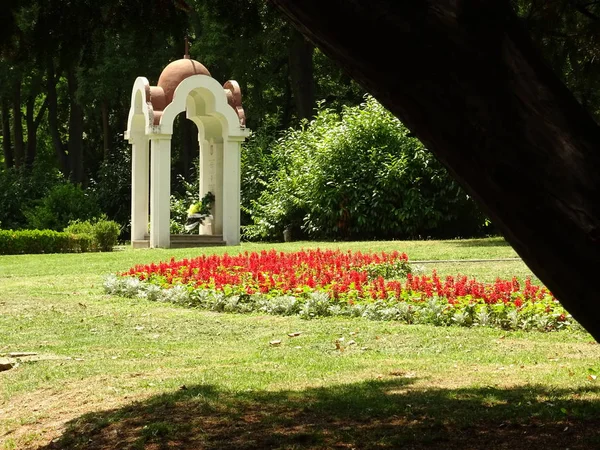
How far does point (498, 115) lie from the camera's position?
117 inches

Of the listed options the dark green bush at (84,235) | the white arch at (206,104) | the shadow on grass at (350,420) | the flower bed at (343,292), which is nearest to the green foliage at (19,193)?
the dark green bush at (84,235)

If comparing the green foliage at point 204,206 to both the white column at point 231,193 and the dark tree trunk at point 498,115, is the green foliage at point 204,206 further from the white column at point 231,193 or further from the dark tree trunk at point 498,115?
the dark tree trunk at point 498,115

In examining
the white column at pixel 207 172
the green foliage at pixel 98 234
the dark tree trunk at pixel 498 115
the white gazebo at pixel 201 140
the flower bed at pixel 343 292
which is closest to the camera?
the dark tree trunk at pixel 498 115

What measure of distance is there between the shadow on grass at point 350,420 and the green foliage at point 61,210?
71.5 feet

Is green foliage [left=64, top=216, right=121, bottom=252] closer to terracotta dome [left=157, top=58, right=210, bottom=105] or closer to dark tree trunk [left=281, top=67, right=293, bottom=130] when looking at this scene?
terracotta dome [left=157, top=58, right=210, bottom=105]

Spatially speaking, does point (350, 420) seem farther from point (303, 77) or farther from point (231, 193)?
point (303, 77)

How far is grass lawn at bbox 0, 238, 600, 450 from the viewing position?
500 centimetres

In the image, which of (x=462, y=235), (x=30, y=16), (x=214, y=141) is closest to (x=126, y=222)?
(x=214, y=141)

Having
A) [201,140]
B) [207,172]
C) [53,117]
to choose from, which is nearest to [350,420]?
[207,172]

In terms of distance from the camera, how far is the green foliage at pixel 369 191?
24234mm

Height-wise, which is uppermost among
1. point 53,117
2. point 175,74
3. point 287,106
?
point 287,106

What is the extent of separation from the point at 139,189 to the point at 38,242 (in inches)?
162

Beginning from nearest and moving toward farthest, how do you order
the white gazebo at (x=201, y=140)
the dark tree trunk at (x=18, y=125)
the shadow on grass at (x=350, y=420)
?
1. the shadow on grass at (x=350, y=420)
2. the white gazebo at (x=201, y=140)
3. the dark tree trunk at (x=18, y=125)

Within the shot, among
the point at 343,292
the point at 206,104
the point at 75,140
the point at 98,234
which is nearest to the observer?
the point at 343,292
